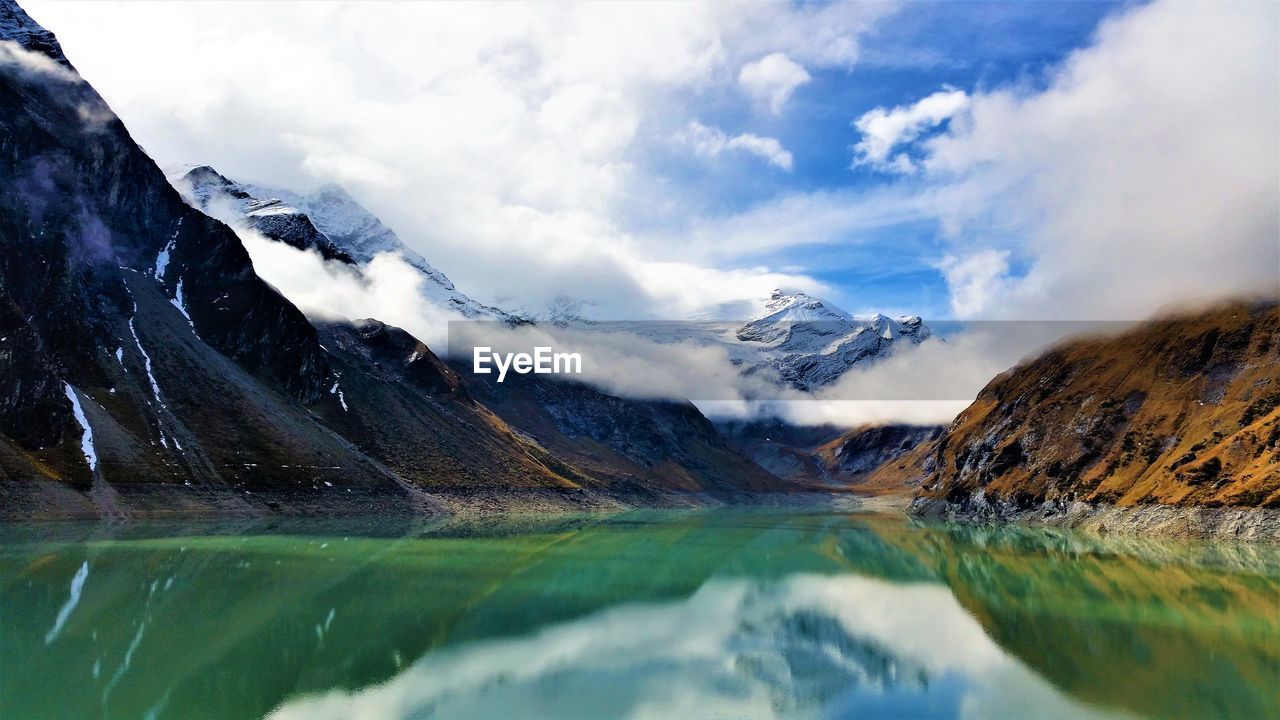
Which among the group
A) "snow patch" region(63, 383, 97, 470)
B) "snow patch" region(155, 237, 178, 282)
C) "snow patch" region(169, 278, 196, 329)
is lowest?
"snow patch" region(63, 383, 97, 470)

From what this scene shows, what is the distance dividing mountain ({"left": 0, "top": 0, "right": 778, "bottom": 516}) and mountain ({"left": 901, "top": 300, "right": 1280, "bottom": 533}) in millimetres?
84330

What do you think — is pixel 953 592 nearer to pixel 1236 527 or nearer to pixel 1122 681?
pixel 1122 681

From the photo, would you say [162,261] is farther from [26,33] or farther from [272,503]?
[272,503]

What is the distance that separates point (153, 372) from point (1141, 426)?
141 m

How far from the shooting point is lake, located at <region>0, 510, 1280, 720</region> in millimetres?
24859

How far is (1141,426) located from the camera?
391 feet

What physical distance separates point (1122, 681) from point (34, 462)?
292 feet

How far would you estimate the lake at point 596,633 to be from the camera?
2486 cm

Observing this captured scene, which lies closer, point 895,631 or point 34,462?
point 895,631

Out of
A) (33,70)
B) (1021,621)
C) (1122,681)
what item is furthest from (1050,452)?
(33,70)

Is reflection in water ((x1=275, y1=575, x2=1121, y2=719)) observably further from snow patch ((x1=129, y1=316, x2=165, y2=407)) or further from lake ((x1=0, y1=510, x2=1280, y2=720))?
snow patch ((x1=129, y1=316, x2=165, y2=407))

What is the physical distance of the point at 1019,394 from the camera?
166 metres

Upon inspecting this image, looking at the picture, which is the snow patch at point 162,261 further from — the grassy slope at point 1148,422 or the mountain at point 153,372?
the grassy slope at point 1148,422

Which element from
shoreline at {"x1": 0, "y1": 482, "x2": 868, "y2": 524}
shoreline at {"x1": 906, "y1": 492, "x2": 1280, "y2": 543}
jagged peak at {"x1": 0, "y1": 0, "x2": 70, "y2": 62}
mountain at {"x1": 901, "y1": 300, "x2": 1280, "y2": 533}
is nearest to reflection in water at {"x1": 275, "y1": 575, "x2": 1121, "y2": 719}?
shoreline at {"x1": 906, "y1": 492, "x2": 1280, "y2": 543}
